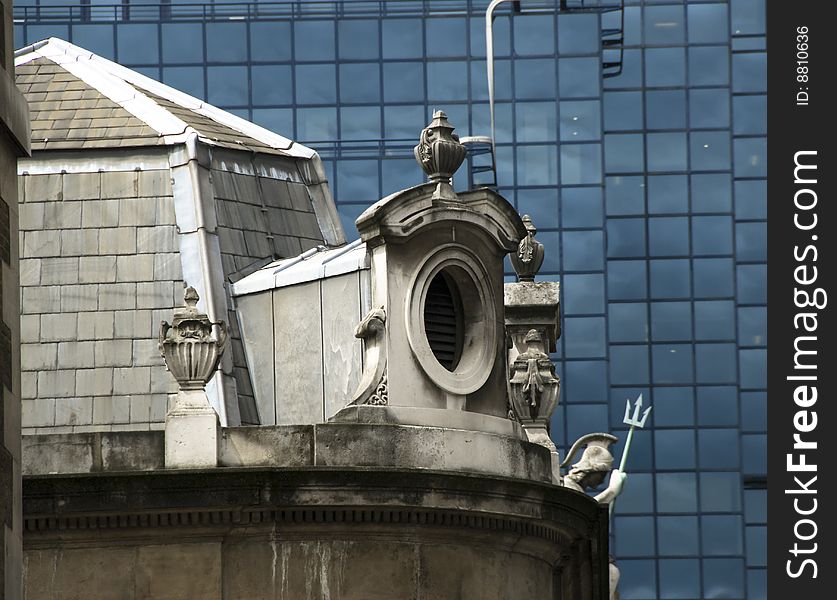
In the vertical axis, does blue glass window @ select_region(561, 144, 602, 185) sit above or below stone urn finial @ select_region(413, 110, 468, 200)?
above

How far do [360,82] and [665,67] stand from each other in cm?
1187

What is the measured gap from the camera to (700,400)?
329ft

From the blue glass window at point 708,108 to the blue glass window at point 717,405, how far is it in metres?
8.86

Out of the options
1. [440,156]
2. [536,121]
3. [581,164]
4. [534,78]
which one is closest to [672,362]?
[581,164]

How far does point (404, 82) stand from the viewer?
100688 mm

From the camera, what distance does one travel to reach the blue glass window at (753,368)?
330ft

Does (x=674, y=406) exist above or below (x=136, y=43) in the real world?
below

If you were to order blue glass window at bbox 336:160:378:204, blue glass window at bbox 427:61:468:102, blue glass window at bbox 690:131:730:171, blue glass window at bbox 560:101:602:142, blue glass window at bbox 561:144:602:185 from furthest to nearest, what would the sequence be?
blue glass window at bbox 690:131:730:171 → blue glass window at bbox 560:101:602:142 → blue glass window at bbox 561:144:602:185 → blue glass window at bbox 427:61:468:102 → blue glass window at bbox 336:160:378:204

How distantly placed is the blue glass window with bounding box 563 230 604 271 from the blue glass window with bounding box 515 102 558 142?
12.3ft

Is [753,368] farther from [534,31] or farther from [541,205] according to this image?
[534,31]

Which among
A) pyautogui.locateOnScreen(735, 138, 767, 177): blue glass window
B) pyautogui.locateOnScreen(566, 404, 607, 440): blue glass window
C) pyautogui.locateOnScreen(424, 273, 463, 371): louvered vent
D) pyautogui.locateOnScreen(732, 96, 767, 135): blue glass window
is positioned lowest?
pyautogui.locateOnScreen(566, 404, 607, 440): blue glass window

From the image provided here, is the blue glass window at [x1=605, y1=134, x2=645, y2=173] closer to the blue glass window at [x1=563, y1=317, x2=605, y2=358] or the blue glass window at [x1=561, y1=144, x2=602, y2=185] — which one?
the blue glass window at [x1=561, y1=144, x2=602, y2=185]

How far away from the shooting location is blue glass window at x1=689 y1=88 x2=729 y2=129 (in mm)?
102500

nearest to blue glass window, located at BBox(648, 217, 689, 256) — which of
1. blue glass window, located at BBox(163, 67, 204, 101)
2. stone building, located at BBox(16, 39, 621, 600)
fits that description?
blue glass window, located at BBox(163, 67, 204, 101)
